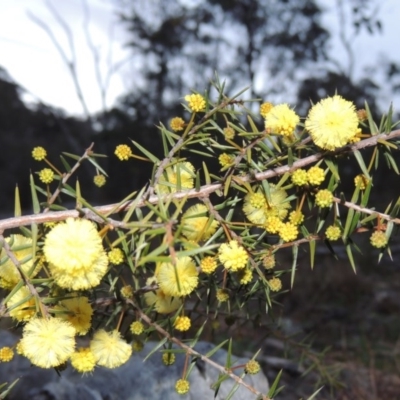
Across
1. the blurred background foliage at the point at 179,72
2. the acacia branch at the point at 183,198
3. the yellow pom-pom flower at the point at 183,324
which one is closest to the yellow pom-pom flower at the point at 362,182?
the acacia branch at the point at 183,198

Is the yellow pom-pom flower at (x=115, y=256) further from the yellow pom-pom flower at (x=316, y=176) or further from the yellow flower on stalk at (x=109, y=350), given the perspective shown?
the yellow pom-pom flower at (x=316, y=176)

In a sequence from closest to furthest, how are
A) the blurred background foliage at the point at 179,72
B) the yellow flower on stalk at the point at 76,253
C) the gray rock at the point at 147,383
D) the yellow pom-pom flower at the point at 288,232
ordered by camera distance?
the yellow flower on stalk at the point at 76,253 < the yellow pom-pom flower at the point at 288,232 < the gray rock at the point at 147,383 < the blurred background foliage at the point at 179,72

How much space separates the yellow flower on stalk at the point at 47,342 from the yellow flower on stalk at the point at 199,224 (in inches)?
5.9

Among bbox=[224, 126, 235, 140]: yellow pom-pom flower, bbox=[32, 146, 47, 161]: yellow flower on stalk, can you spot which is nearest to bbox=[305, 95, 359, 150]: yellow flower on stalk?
bbox=[224, 126, 235, 140]: yellow pom-pom flower

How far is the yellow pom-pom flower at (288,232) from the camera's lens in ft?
1.82

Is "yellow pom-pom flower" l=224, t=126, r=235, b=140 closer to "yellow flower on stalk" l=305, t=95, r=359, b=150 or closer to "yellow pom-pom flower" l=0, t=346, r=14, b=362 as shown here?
"yellow flower on stalk" l=305, t=95, r=359, b=150

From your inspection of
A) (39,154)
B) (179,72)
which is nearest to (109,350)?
(39,154)

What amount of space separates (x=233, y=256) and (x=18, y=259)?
0.22 metres

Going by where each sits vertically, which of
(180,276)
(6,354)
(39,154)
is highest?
(39,154)

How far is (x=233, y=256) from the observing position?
522 millimetres

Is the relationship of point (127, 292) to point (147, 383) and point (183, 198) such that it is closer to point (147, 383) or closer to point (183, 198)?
point (183, 198)

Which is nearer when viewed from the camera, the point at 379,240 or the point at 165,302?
the point at 379,240

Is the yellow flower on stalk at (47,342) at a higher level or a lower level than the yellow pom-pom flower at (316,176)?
lower

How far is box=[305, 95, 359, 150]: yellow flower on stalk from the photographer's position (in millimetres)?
531
